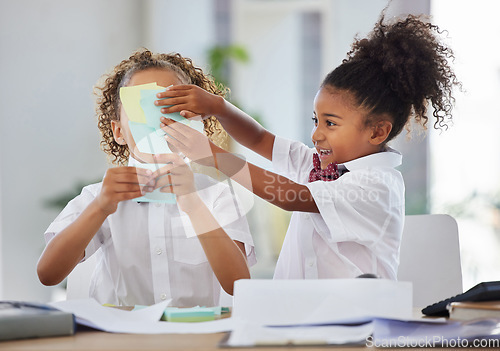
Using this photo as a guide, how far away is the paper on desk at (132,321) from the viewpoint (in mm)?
718

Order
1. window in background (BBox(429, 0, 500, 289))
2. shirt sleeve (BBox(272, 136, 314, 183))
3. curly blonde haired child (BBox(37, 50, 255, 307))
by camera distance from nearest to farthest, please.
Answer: curly blonde haired child (BBox(37, 50, 255, 307))
shirt sleeve (BBox(272, 136, 314, 183))
window in background (BBox(429, 0, 500, 289))

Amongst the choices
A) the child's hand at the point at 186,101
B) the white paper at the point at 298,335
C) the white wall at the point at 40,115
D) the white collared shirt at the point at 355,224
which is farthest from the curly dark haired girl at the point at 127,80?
the white wall at the point at 40,115

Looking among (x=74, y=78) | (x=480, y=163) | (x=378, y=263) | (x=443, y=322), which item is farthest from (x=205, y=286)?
(x=480, y=163)

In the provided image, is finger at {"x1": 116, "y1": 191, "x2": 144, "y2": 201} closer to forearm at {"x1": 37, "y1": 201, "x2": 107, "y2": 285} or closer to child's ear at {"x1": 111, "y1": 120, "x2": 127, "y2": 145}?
forearm at {"x1": 37, "y1": 201, "x2": 107, "y2": 285}

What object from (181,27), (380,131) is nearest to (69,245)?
(380,131)

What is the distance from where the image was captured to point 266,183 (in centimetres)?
102

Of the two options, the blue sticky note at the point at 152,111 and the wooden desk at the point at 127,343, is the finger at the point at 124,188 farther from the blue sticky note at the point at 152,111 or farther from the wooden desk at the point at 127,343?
the wooden desk at the point at 127,343

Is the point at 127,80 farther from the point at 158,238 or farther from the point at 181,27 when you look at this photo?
the point at 181,27

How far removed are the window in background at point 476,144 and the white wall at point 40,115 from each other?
2.00 m

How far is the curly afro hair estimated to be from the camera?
1.14 meters

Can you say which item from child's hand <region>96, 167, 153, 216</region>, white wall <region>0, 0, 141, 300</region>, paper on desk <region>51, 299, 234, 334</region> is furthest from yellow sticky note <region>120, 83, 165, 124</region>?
white wall <region>0, 0, 141, 300</region>

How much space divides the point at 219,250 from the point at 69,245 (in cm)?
26

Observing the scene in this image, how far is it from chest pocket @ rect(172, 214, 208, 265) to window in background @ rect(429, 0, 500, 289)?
2.49m

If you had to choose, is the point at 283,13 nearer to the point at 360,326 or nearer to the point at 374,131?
the point at 374,131
